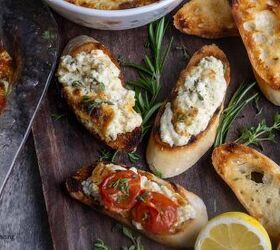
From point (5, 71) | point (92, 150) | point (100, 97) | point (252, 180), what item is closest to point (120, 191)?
point (92, 150)

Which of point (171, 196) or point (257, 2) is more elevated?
point (257, 2)

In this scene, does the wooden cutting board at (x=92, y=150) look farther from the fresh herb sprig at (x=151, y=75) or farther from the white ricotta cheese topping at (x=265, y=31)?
the white ricotta cheese topping at (x=265, y=31)

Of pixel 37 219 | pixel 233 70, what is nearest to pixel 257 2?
pixel 233 70

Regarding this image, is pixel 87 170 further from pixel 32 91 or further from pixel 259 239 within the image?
pixel 259 239

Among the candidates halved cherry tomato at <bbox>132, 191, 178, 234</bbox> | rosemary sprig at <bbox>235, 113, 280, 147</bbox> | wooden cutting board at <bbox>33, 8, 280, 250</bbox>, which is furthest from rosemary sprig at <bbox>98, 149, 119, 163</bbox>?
rosemary sprig at <bbox>235, 113, 280, 147</bbox>

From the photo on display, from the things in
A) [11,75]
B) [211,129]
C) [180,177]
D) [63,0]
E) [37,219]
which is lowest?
[37,219]

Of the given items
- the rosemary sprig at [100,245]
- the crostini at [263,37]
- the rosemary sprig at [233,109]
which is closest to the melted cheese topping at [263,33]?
the crostini at [263,37]

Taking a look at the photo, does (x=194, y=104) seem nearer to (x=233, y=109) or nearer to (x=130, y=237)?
(x=233, y=109)
